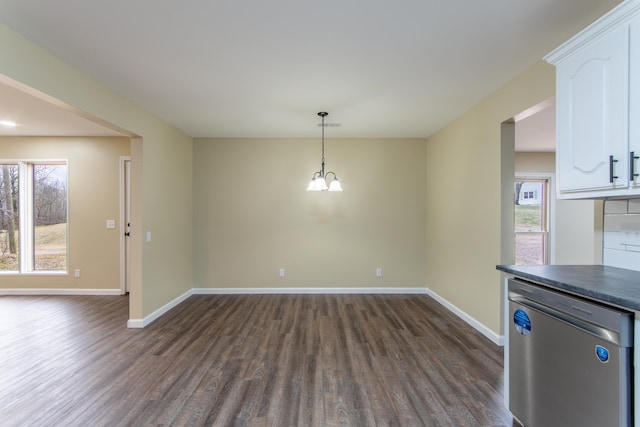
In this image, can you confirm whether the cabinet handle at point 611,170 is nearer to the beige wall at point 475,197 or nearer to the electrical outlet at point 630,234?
the electrical outlet at point 630,234

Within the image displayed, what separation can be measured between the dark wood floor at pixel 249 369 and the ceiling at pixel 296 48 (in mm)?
2361

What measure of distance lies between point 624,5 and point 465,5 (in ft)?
2.43

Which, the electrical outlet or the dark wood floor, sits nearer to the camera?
the electrical outlet

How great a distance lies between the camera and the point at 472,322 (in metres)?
3.43

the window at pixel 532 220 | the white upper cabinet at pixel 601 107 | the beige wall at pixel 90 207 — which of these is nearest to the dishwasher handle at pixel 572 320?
the white upper cabinet at pixel 601 107

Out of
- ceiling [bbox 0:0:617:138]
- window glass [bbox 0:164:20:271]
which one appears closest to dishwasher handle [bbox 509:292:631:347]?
ceiling [bbox 0:0:617:138]

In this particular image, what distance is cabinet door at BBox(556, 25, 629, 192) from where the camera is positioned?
1.46m

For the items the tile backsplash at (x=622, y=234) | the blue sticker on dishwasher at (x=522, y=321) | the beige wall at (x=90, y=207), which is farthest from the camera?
the beige wall at (x=90, y=207)

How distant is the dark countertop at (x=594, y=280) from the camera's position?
1.23 m

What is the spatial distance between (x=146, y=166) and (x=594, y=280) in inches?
167

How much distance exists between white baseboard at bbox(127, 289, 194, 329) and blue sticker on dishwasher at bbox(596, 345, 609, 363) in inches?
160

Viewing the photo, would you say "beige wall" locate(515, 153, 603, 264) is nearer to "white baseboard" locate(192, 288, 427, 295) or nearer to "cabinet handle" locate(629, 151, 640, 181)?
"white baseboard" locate(192, 288, 427, 295)

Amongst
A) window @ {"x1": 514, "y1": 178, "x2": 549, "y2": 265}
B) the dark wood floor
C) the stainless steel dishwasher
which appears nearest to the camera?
the stainless steel dishwasher

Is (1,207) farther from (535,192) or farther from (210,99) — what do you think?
(535,192)
